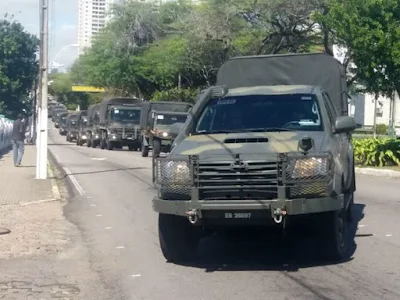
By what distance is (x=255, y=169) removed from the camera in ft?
30.0

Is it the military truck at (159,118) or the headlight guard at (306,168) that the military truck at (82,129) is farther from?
the headlight guard at (306,168)

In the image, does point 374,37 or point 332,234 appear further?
point 374,37

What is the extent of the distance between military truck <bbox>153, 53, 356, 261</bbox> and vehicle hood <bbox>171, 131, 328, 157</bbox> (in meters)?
0.01

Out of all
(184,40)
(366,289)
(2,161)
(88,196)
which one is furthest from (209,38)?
(366,289)

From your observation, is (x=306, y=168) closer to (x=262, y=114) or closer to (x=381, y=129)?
(x=262, y=114)

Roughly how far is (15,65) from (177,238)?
62918 mm

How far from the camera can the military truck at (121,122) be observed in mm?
45281

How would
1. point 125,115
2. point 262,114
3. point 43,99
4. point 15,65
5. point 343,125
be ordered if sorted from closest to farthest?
point 343,125 → point 262,114 → point 43,99 → point 125,115 → point 15,65

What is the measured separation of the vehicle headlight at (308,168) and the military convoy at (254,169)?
1 cm

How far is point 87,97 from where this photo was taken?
123062 millimetres

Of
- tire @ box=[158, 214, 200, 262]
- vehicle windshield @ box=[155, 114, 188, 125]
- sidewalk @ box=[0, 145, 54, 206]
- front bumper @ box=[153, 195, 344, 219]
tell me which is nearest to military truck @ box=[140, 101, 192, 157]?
vehicle windshield @ box=[155, 114, 188, 125]

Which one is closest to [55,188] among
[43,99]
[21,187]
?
[21,187]

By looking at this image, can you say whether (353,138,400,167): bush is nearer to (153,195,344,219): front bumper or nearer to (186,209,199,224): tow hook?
(153,195,344,219): front bumper

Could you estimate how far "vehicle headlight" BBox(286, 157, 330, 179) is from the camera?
910cm
